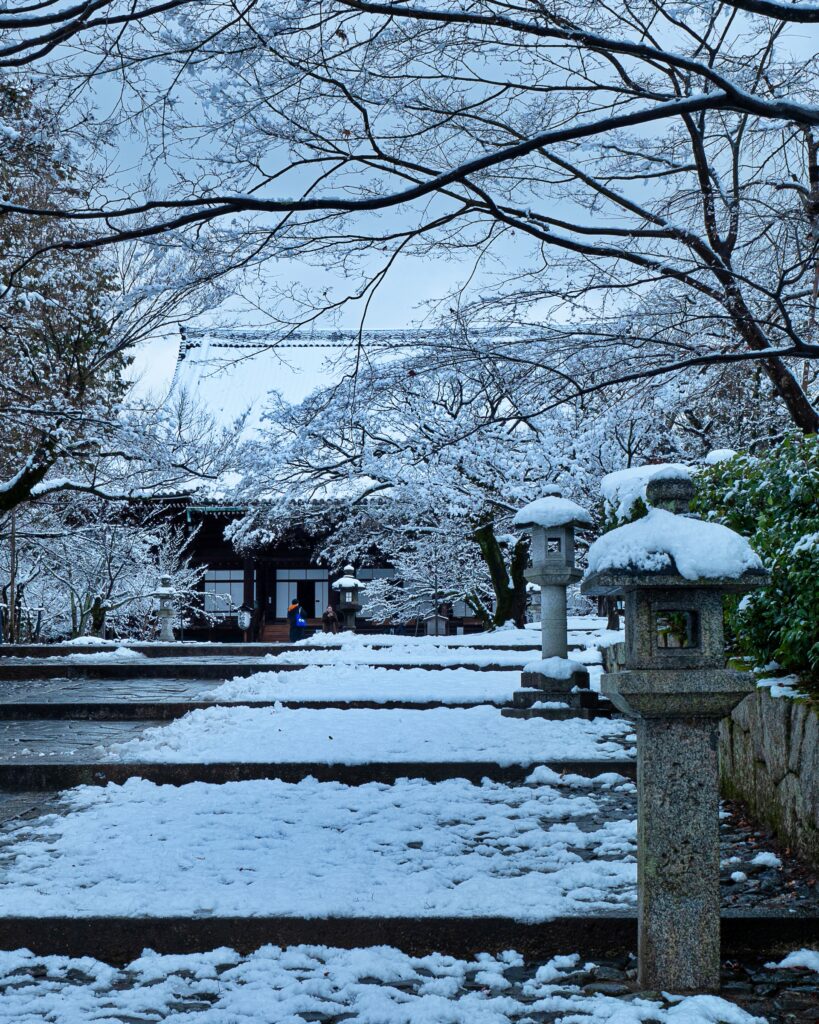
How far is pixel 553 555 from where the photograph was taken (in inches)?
343

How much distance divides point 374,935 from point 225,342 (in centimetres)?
2418

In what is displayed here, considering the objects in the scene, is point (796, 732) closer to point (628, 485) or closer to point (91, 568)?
point (628, 485)

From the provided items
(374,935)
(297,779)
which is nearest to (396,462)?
(297,779)

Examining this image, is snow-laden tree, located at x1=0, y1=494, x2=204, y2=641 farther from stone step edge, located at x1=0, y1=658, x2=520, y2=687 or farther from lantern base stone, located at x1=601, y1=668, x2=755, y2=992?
lantern base stone, located at x1=601, y1=668, x2=755, y2=992

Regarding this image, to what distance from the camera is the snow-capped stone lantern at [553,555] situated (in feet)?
28.1

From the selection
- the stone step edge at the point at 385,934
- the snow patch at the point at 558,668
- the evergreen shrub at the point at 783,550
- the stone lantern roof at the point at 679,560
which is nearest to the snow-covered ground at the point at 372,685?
the snow patch at the point at 558,668

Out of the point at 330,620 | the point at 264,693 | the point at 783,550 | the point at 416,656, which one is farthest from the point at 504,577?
the point at 783,550

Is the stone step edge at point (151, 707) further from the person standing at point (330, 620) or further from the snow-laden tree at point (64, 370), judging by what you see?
the person standing at point (330, 620)

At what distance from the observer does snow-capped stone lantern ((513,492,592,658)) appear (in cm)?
856

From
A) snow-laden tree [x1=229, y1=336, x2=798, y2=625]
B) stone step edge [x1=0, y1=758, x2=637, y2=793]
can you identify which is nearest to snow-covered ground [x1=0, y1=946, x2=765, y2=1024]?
stone step edge [x1=0, y1=758, x2=637, y2=793]

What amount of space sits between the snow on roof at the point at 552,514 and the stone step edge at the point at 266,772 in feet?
9.24

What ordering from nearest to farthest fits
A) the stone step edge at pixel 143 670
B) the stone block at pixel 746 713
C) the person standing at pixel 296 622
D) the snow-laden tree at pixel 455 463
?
1. the stone block at pixel 746 713
2. the stone step edge at pixel 143 670
3. the snow-laden tree at pixel 455 463
4. the person standing at pixel 296 622

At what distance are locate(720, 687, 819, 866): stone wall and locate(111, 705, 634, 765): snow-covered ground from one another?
3.60ft

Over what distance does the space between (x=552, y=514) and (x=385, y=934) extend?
5.38m
